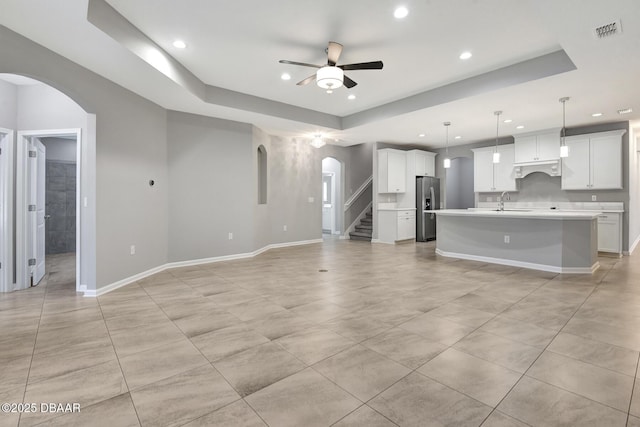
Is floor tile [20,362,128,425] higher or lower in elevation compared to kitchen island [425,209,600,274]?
lower

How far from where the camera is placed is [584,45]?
317 centimetres

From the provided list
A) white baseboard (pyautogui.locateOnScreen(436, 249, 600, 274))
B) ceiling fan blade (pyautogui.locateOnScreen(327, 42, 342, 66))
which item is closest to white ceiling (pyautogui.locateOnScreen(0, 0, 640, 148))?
ceiling fan blade (pyautogui.locateOnScreen(327, 42, 342, 66))

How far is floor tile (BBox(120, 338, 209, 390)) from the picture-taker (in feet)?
6.60

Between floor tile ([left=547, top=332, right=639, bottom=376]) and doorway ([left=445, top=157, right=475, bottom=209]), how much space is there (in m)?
8.01

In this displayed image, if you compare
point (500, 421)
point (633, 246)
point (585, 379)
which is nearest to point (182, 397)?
point (500, 421)

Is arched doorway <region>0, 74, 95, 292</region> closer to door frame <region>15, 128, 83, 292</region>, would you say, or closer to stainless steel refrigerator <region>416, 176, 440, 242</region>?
door frame <region>15, 128, 83, 292</region>

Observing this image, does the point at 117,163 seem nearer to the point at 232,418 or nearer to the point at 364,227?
the point at 232,418

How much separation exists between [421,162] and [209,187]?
6.15m

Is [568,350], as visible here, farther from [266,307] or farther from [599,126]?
[599,126]

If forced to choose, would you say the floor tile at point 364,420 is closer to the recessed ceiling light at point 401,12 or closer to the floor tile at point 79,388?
the floor tile at point 79,388

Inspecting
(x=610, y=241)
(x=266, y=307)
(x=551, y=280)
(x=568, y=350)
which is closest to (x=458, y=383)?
(x=568, y=350)

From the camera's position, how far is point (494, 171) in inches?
308

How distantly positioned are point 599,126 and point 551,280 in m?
4.43

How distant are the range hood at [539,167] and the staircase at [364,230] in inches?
162
